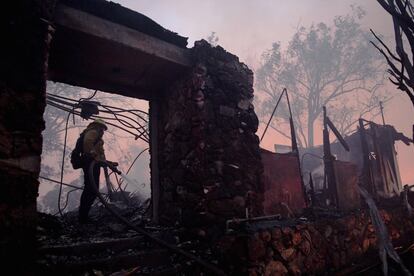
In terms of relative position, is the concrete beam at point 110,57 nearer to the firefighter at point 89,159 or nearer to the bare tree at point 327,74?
the firefighter at point 89,159

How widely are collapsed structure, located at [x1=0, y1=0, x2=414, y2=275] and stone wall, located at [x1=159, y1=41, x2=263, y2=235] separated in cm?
1

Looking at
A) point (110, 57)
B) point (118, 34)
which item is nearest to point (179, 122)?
point (110, 57)

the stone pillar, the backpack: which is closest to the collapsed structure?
the stone pillar

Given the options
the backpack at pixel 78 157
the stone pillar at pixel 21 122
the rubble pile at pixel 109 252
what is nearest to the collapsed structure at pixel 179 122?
the stone pillar at pixel 21 122

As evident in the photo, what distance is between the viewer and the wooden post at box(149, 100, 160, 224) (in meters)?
4.56

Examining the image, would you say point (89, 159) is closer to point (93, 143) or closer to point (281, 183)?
point (93, 143)

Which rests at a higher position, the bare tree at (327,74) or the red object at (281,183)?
the bare tree at (327,74)

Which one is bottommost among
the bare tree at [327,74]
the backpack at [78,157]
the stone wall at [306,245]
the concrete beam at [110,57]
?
the stone wall at [306,245]

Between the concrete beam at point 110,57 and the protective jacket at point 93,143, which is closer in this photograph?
the concrete beam at point 110,57

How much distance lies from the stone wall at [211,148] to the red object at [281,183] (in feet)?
3.38

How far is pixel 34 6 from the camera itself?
2.72 m

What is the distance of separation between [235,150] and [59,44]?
2.64 meters

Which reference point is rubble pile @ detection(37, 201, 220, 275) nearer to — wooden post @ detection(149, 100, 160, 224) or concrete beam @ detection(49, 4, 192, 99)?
→ wooden post @ detection(149, 100, 160, 224)

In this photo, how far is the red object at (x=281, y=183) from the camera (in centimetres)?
512
